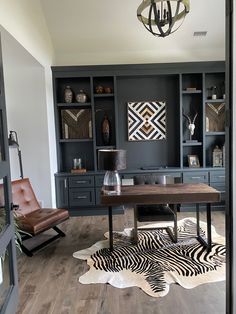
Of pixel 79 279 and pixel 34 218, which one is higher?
pixel 34 218

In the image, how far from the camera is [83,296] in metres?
2.51

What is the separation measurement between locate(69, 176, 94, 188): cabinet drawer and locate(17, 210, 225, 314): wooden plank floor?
1.82 metres

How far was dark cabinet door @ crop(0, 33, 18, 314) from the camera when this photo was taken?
213cm

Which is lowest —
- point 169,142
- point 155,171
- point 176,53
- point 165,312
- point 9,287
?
point 165,312

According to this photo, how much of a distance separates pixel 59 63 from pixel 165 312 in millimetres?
4414

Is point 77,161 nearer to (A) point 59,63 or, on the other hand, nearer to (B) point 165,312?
(A) point 59,63

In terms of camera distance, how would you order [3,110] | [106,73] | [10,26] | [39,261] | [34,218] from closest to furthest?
[3,110] → [10,26] → [39,261] → [34,218] → [106,73]

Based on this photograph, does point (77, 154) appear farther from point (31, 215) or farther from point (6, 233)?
point (6, 233)

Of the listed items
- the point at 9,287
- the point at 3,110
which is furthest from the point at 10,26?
the point at 9,287

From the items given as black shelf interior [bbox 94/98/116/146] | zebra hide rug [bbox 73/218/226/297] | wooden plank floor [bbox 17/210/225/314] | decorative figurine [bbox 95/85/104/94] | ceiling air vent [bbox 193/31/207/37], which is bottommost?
wooden plank floor [bbox 17/210/225/314]

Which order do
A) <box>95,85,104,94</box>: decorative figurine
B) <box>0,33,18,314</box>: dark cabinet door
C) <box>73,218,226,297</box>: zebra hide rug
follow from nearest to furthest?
<box>0,33,18,314</box>: dark cabinet door, <box>73,218,226,297</box>: zebra hide rug, <box>95,85,104,94</box>: decorative figurine

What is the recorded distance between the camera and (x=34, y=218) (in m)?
3.56

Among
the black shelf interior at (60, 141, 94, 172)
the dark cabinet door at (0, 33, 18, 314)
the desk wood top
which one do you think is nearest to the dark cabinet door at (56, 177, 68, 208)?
the black shelf interior at (60, 141, 94, 172)

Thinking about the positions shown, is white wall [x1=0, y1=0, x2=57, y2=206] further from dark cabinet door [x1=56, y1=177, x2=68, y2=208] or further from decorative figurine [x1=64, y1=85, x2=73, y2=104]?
decorative figurine [x1=64, y1=85, x2=73, y2=104]
